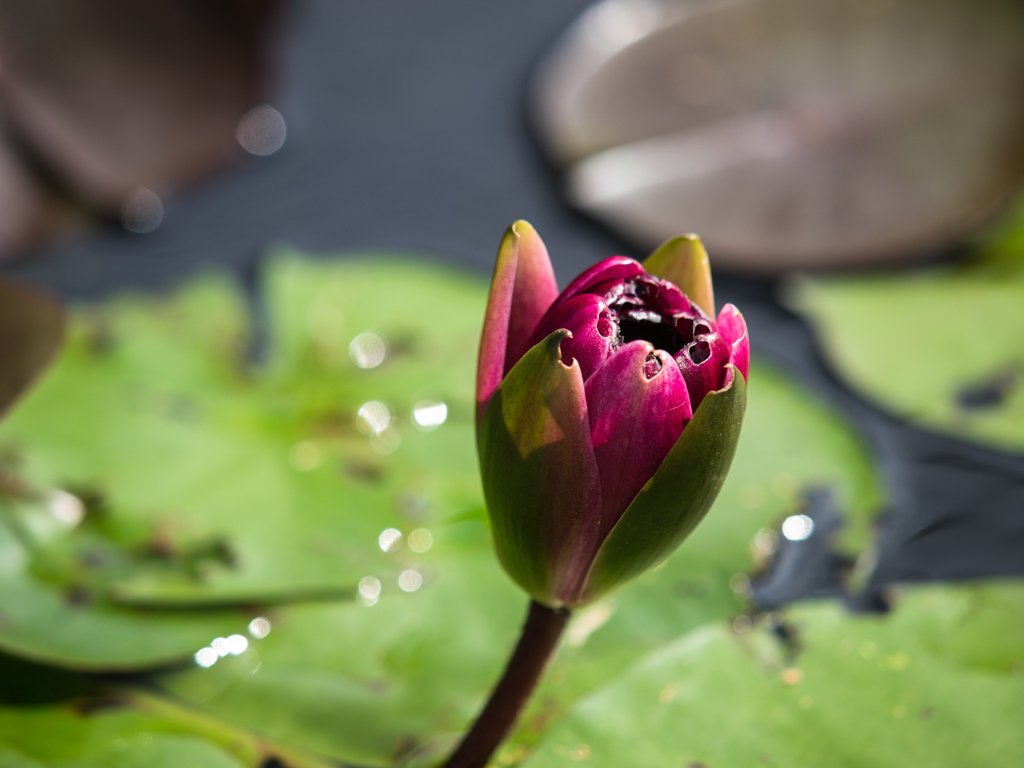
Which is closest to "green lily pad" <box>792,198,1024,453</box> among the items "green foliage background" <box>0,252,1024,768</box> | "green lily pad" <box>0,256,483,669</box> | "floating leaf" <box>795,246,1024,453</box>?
"floating leaf" <box>795,246,1024,453</box>

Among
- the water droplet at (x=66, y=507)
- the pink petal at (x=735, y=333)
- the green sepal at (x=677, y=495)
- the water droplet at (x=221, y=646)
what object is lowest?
the water droplet at (x=221, y=646)

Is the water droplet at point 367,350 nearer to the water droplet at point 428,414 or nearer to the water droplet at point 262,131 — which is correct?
the water droplet at point 428,414

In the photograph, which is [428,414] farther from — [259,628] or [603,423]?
[603,423]

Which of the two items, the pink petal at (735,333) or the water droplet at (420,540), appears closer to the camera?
the pink petal at (735,333)

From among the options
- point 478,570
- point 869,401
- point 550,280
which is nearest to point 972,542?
point 869,401

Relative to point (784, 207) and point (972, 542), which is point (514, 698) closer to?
point (972, 542)

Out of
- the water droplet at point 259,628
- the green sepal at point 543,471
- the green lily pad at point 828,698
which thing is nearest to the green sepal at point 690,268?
the green sepal at point 543,471

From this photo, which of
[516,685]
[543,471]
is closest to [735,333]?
[543,471]
